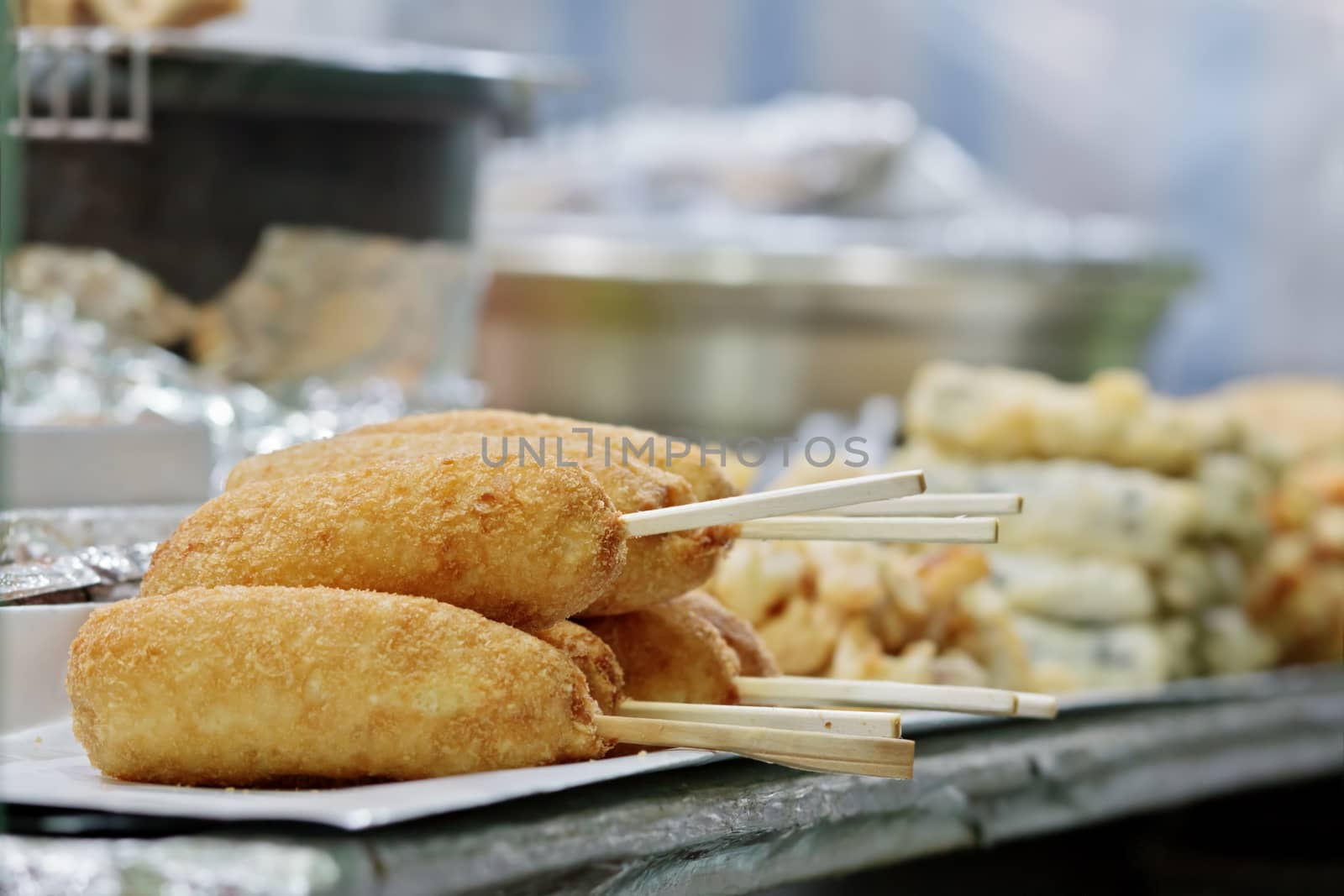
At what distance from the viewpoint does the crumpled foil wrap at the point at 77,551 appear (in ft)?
3.41

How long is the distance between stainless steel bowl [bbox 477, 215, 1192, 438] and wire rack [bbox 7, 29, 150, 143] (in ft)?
4.52

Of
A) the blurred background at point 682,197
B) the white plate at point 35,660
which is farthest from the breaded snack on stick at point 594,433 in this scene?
the blurred background at point 682,197

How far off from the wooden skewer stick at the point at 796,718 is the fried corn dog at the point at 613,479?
3.1 inches

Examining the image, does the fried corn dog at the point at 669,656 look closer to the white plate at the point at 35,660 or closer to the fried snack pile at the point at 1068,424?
the white plate at the point at 35,660

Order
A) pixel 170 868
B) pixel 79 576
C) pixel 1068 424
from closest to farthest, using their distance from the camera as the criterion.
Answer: pixel 170 868 → pixel 79 576 → pixel 1068 424

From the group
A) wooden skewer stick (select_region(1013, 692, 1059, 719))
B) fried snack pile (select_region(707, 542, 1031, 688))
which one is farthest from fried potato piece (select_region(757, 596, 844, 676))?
wooden skewer stick (select_region(1013, 692, 1059, 719))

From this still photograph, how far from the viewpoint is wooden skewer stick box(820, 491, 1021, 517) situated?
0.96 meters

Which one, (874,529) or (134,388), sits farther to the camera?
(134,388)

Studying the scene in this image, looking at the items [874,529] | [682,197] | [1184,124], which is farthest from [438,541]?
[1184,124]

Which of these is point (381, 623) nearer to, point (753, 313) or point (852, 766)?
point (852, 766)

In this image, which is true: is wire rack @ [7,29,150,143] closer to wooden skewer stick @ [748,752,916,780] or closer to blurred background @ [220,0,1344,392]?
wooden skewer stick @ [748,752,916,780]

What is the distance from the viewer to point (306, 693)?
79 centimetres

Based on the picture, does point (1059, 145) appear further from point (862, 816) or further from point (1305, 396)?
point (862, 816)

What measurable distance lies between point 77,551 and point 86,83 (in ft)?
2.27
